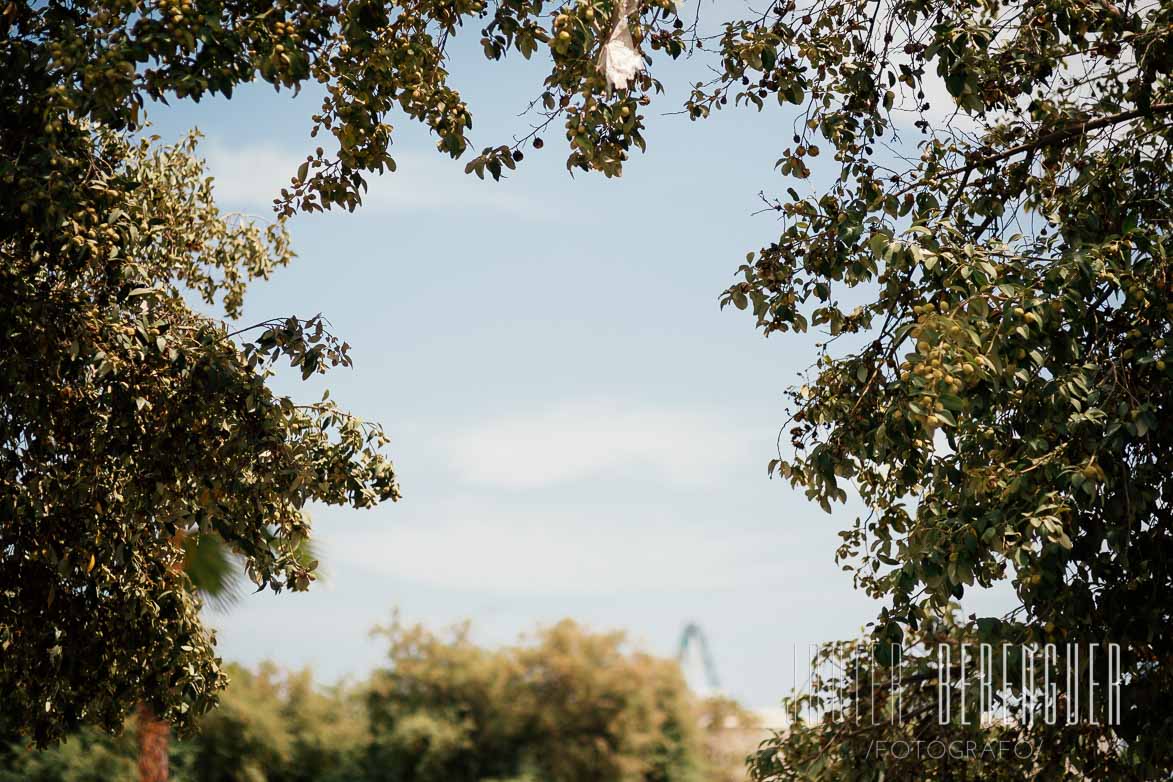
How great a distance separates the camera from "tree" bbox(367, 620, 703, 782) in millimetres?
18094

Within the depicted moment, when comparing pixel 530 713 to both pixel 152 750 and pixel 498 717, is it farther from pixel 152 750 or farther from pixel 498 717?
pixel 152 750

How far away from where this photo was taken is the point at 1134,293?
15.1ft

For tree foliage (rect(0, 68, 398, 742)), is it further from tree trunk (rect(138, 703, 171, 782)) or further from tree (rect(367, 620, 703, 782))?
tree (rect(367, 620, 703, 782))

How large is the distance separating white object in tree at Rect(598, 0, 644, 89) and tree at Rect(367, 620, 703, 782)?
14410mm

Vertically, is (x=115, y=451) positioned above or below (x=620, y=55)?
below

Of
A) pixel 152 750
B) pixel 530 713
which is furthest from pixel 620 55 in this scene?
pixel 530 713

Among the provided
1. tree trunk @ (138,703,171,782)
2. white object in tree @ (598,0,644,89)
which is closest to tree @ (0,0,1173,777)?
white object in tree @ (598,0,644,89)

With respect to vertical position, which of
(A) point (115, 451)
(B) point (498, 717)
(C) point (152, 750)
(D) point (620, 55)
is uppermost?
(D) point (620, 55)

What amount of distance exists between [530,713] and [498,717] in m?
0.51

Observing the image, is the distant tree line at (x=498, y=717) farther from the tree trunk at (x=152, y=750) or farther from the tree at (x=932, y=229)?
the tree at (x=932, y=229)

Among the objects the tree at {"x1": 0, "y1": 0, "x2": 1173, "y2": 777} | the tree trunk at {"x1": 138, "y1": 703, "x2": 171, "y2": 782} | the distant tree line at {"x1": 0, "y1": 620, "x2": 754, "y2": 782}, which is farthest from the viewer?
the distant tree line at {"x1": 0, "y1": 620, "x2": 754, "y2": 782}

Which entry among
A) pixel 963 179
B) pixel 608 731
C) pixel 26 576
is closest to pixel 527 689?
pixel 608 731

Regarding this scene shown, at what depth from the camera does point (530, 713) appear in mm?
18312

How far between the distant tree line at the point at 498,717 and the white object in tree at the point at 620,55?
14422 millimetres
